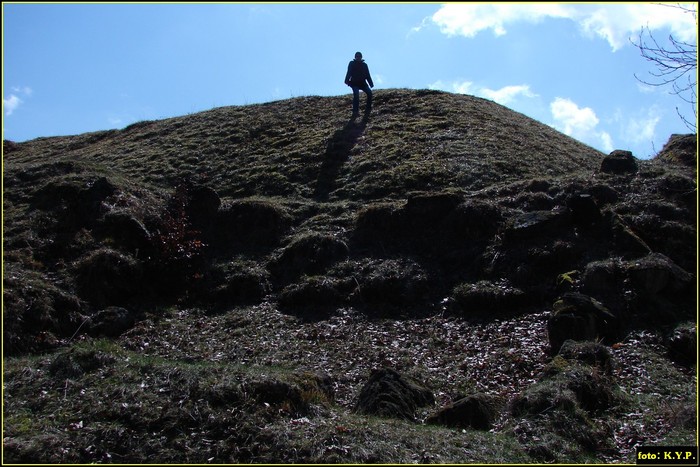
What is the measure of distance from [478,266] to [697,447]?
637cm

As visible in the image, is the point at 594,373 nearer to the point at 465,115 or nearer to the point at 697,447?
the point at 697,447

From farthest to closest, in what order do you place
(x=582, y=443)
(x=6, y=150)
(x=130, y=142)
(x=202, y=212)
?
(x=6, y=150) → (x=130, y=142) → (x=202, y=212) → (x=582, y=443)

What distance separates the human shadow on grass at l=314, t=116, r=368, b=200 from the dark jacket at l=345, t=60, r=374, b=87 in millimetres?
1425

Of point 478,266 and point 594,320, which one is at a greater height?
point 478,266

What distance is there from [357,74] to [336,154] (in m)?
3.42

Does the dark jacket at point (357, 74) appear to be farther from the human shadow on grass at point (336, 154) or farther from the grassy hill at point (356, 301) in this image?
the grassy hill at point (356, 301)

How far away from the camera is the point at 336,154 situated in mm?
19016

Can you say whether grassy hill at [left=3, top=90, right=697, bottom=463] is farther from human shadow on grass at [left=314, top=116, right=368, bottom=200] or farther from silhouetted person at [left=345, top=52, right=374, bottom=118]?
silhouetted person at [left=345, top=52, right=374, bottom=118]

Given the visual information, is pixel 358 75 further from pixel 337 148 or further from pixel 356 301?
pixel 356 301

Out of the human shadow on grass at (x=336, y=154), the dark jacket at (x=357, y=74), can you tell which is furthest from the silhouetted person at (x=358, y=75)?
the human shadow on grass at (x=336, y=154)

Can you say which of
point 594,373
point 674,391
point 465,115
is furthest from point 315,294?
point 465,115

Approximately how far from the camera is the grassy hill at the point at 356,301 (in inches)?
279

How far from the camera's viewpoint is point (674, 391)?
26.8 ft

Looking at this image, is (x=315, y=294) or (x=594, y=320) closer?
(x=594, y=320)
